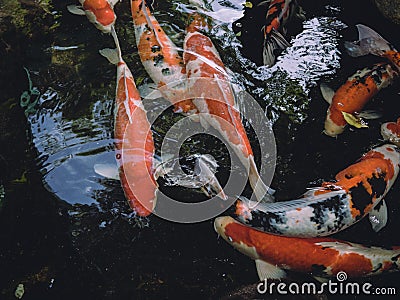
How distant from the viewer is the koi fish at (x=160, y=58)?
387cm

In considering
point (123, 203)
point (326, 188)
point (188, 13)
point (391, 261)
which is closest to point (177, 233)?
point (123, 203)

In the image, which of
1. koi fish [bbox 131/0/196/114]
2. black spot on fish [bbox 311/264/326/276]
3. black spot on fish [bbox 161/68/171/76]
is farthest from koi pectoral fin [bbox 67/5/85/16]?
black spot on fish [bbox 311/264/326/276]

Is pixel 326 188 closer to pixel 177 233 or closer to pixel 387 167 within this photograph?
pixel 387 167

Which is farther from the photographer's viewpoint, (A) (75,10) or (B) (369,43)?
(A) (75,10)

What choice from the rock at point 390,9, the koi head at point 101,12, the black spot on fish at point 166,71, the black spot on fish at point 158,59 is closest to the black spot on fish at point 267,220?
the black spot on fish at point 166,71

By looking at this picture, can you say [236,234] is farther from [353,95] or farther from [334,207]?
[353,95]

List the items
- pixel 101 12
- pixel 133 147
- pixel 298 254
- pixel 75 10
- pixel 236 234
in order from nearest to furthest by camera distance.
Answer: pixel 298 254, pixel 236 234, pixel 133 147, pixel 101 12, pixel 75 10

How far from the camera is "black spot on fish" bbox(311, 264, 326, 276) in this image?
3027mm

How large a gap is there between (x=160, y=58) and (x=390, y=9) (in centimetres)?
208

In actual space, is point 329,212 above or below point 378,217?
above

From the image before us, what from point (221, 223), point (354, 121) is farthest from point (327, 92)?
point (221, 223)

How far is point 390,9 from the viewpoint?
4199 millimetres

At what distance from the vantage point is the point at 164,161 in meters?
3.59

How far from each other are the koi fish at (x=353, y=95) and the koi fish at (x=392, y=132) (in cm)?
17
